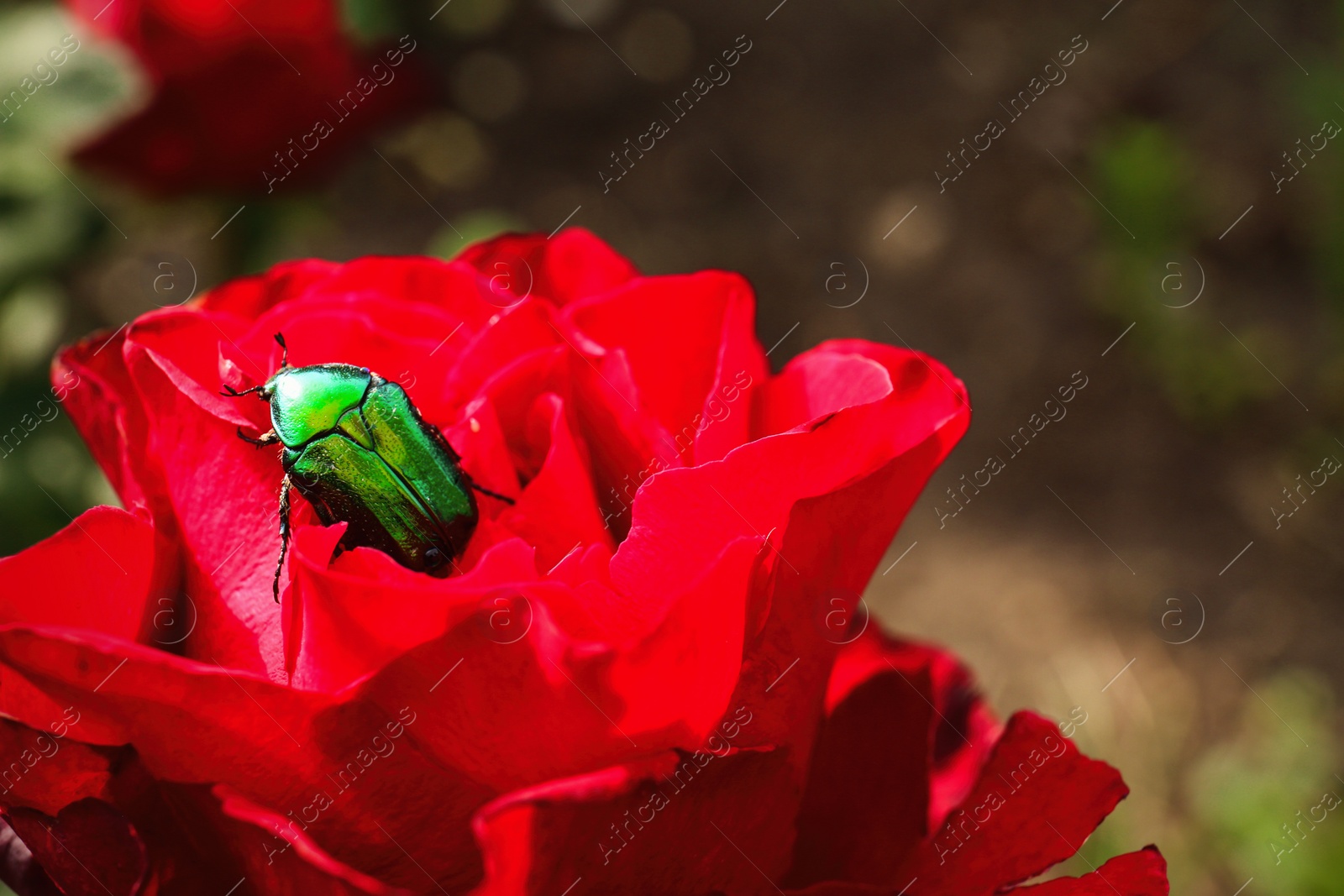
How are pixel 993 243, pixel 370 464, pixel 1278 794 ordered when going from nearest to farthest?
pixel 370 464
pixel 1278 794
pixel 993 243

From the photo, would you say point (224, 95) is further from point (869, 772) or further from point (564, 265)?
point (869, 772)

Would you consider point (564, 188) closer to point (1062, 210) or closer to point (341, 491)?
point (1062, 210)

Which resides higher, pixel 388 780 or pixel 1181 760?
pixel 388 780

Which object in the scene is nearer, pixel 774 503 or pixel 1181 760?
pixel 774 503

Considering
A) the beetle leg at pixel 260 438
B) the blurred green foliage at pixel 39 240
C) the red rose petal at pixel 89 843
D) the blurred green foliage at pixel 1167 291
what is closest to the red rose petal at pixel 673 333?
the beetle leg at pixel 260 438

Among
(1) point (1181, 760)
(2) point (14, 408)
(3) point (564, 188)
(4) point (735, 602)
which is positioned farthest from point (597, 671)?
(3) point (564, 188)

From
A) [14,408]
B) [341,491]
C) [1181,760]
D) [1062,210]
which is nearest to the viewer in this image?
[341,491]

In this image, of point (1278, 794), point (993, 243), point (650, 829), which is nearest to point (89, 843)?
point (650, 829)

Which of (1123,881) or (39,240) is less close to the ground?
(39,240)
